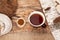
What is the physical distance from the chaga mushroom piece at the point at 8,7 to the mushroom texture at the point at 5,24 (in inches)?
1.5

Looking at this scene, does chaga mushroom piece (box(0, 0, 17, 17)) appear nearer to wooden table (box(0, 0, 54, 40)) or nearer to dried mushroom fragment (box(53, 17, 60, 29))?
wooden table (box(0, 0, 54, 40))

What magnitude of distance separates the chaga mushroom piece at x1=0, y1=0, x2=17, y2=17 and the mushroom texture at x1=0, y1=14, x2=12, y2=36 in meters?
0.04

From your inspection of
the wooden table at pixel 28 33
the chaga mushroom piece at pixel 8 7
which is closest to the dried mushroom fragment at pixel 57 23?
the wooden table at pixel 28 33

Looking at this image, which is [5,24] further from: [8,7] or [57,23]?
[57,23]

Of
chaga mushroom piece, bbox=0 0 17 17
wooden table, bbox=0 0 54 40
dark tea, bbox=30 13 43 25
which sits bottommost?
wooden table, bbox=0 0 54 40

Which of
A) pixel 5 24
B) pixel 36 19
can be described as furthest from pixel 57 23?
pixel 5 24

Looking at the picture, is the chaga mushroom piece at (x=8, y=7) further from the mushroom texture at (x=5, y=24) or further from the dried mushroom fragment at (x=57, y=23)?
the dried mushroom fragment at (x=57, y=23)

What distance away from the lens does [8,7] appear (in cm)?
86

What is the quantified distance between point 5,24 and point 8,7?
0.10 meters

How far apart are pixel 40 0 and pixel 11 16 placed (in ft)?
0.65

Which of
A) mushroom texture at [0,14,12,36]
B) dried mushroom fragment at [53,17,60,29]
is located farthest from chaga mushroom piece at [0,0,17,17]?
dried mushroom fragment at [53,17,60,29]

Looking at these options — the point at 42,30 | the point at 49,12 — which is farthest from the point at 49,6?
the point at 42,30

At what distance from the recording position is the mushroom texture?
84 centimetres

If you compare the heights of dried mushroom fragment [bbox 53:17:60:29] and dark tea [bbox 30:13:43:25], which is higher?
dark tea [bbox 30:13:43:25]
